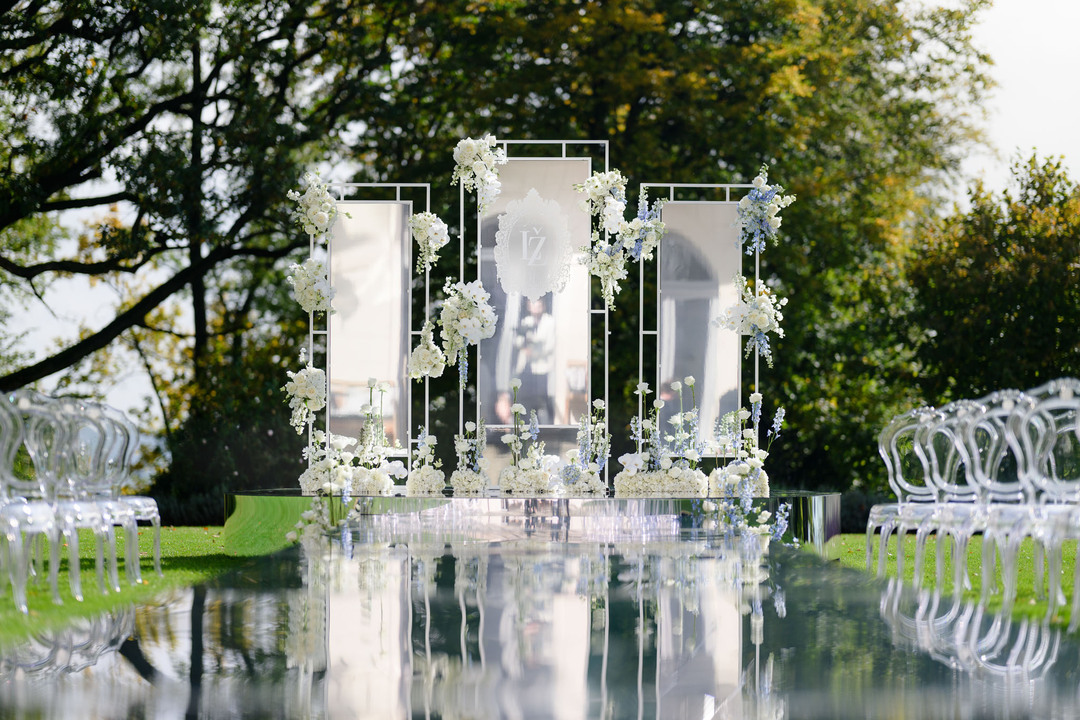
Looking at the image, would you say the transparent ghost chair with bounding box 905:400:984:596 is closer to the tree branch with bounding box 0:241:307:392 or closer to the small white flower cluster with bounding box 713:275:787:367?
the small white flower cluster with bounding box 713:275:787:367

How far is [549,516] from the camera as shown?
777 cm

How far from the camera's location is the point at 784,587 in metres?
5.99

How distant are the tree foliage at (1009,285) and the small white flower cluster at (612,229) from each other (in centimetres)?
553

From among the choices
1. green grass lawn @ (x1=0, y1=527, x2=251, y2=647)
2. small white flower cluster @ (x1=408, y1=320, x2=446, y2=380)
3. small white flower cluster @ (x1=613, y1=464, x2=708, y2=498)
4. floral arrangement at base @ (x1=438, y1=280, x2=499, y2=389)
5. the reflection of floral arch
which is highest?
the reflection of floral arch

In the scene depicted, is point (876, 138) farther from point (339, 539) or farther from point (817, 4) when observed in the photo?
point (339, 539)

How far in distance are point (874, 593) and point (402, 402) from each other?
12.4ft

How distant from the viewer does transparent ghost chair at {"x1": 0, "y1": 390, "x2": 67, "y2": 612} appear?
18.2 ft

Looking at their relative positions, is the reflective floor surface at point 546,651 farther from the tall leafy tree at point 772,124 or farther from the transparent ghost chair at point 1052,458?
the tall leafy tree at point 772,124

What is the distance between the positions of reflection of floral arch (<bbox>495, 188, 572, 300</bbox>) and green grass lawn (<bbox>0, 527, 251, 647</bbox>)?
2797 millimetres

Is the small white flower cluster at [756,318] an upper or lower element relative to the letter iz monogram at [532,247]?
lower

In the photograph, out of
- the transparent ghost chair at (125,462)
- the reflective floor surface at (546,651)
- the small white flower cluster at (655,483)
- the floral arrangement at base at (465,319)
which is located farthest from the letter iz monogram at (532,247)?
the transparent ghost chair at (125,462)

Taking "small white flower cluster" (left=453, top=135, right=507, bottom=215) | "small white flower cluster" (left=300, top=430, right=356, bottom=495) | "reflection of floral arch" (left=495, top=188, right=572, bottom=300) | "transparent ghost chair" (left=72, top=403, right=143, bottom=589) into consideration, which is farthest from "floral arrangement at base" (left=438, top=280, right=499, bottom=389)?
"transparent ghost chair" (left=72, top=403, right=143, bottom=589)

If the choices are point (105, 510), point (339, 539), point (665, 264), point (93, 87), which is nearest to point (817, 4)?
point (665, 264)

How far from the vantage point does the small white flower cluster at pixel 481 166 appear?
27.2ft
